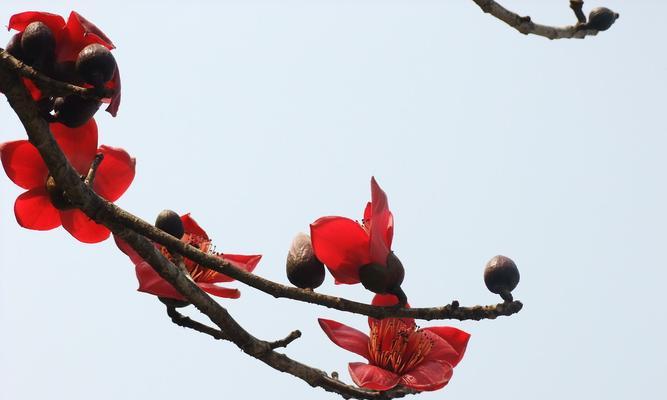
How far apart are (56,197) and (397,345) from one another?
0.81 meters

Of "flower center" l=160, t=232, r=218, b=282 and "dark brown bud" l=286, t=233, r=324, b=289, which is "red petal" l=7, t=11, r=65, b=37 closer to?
"flower center" l=160, t=232, r=218, b=282

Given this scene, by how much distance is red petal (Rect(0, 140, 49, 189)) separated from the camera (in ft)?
6.24

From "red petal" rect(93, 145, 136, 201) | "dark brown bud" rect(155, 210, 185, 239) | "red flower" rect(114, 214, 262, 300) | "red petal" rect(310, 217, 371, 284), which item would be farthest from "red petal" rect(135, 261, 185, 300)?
"red petal" rect(93, 145, 136, 201)

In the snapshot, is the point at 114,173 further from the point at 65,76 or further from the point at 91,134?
the point at 65,76

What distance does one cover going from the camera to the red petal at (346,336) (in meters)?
1.77

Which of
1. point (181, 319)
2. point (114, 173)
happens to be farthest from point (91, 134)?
point (181, 319)

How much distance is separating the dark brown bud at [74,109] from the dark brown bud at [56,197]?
1.07 ft

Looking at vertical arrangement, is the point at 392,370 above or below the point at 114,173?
Result: below

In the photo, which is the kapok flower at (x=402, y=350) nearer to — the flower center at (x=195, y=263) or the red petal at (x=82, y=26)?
the flower center at (x=195, y=263)

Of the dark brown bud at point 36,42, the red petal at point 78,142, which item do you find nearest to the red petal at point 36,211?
the red petal at point 78,142

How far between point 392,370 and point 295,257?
0.38m

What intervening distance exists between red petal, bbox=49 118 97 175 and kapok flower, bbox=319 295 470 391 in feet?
2.07

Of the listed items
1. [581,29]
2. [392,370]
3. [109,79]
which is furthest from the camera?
[581,29]

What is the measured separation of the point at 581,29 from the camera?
232 cm
